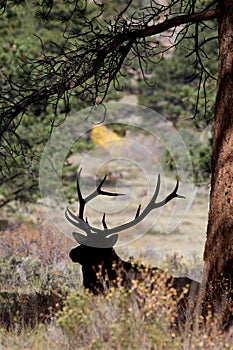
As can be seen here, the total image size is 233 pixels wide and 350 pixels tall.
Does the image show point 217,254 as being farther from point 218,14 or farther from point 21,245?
point 21,245

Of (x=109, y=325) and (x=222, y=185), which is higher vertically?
(x=222, y=185)

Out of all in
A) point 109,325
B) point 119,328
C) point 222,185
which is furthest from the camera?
point 222,185

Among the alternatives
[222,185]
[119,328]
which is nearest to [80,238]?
[222,185]

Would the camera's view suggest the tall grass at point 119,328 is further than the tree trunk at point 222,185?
No

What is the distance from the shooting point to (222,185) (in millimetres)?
6520

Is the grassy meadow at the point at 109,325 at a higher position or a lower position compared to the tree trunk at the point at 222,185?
lower

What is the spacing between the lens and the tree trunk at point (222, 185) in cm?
641

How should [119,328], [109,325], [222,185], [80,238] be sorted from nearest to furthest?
1. [119,328]
2. [109,325]
3. [222,185]
4. [80,238]

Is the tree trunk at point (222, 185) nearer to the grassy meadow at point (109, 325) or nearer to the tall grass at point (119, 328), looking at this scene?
the grassy meadow at point (109, 325)

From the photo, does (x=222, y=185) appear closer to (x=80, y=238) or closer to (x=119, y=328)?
(x=80, y=238)

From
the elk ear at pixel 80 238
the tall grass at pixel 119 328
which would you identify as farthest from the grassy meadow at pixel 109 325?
the elk ear at pixel 80 238

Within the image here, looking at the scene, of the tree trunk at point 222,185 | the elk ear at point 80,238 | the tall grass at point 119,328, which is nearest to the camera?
the tall grass at point 119,328

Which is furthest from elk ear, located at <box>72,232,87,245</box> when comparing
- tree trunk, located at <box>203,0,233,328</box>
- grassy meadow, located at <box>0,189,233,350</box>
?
tree trunk, located at <box>203,0,233,328</box>

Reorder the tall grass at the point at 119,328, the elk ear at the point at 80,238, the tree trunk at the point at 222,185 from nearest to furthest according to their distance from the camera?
the tall grass at the point at 119,328 → the tree trunk at the point at 222,185 → the elk ear at the point at 80,238
